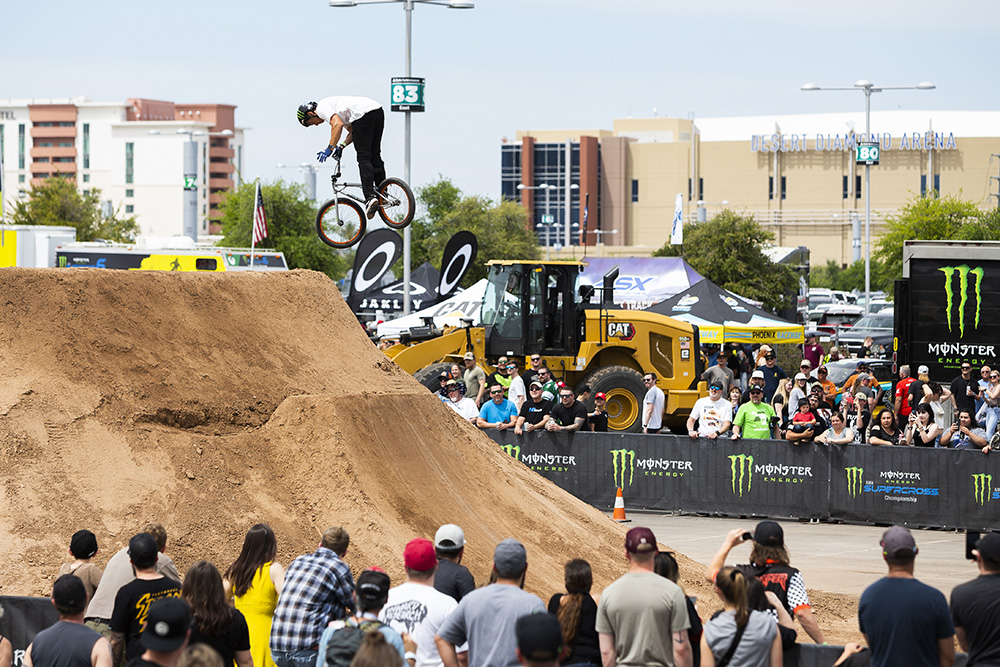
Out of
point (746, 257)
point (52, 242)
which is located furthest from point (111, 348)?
point (746, 257)

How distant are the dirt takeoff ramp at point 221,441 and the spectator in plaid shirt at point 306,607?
13.7ft

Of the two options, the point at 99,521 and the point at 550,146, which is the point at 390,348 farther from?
the point at 550,146

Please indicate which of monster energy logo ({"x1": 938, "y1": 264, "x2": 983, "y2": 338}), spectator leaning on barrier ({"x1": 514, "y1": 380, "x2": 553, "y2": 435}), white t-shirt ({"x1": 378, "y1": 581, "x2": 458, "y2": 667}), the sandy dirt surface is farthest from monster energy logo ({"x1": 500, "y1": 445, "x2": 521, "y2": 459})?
white t-shirt ({"x1": 378, "y1": 581, "x2": 458, "y2": 667})

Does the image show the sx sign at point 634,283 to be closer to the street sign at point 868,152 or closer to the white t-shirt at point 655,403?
the white t-shirt at point 655,403

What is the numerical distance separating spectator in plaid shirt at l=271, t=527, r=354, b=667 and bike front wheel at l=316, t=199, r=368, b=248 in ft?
28.6

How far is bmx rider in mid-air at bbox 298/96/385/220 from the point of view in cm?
1462

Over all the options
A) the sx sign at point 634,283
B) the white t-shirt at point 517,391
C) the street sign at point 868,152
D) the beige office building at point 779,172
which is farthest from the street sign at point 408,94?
the beige office building at point 779,172

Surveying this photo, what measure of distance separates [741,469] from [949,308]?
700cm

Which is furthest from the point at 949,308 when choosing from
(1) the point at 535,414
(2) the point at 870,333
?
(2) the point at 870,333

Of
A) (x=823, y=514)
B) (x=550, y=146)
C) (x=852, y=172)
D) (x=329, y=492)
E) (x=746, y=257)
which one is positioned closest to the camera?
(x=329, y=492)

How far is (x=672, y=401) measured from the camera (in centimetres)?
2508

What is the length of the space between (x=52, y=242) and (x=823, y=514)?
68.5 ft

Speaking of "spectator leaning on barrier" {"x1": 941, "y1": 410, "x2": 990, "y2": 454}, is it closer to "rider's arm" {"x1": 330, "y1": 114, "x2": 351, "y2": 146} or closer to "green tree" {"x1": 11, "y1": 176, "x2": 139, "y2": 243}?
"rider's arm" {"x1": 330, "y1": 114, "x2": 351, "y2": 146}

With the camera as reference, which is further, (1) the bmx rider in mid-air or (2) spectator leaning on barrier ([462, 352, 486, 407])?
(2) spectator leaning on barrier ([462, 352, 486, 407])
